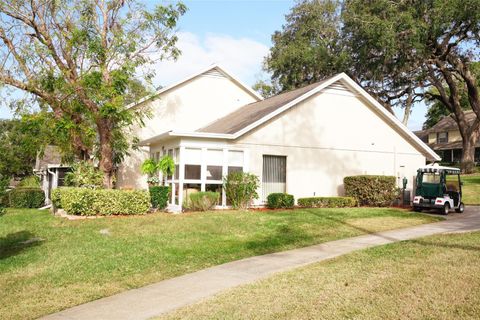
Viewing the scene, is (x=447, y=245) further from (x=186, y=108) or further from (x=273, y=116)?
(x=186, y=108)

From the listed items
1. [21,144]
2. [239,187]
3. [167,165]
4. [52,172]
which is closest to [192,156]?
[167,165]

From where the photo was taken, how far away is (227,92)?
90.4 feet

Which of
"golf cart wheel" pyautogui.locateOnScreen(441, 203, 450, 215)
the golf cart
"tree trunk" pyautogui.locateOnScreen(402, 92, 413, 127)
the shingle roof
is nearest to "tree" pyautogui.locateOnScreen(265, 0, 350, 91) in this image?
"tree trunk" pyautogui.locateOnScreen(402, 92, 413, 127)

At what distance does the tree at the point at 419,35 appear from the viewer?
30219 millimetres

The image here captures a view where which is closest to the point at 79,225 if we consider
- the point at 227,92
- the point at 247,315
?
the point at 247,315

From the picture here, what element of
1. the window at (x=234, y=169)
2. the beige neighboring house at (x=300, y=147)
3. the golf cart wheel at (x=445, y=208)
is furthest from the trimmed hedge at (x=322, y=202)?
the golf cart wheel at (x=445, y=208)

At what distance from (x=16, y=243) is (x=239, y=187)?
8766 millimetres

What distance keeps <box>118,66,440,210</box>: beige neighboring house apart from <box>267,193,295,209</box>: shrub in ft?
2.95

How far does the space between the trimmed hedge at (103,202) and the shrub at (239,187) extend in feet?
11.4

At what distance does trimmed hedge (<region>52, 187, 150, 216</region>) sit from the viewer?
17.2 meters

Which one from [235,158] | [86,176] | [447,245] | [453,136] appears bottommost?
[447,245]

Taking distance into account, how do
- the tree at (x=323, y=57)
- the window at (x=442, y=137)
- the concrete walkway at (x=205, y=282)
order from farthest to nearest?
the window at (x=442, y=137)
the tree at (x=323, y=57)
the concrete walkway at (x=205, y=282)

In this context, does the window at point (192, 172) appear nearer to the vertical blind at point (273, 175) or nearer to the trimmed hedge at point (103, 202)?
the trimmed hedge at point (103, 202)

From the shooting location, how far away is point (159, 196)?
61.4ft
